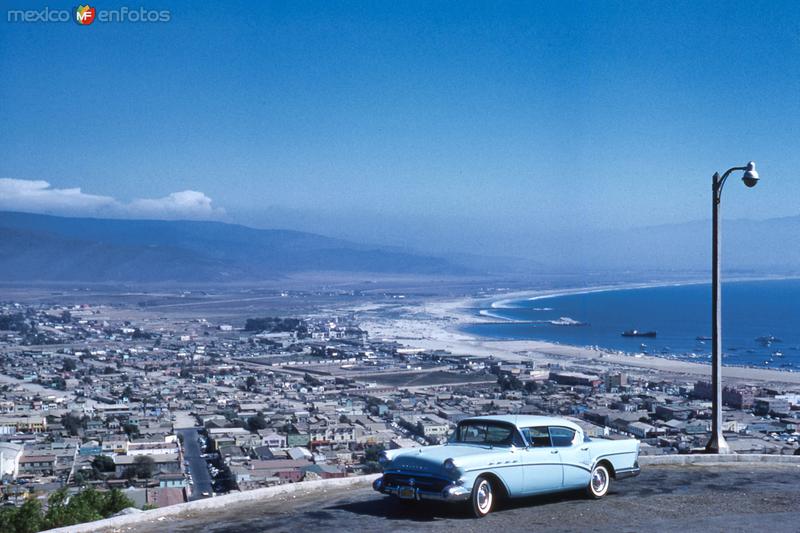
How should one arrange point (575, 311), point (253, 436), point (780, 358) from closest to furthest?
point (253, 436)
point (780, 358)
point (575, 311)

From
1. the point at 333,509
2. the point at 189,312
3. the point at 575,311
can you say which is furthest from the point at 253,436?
the point at 575,311

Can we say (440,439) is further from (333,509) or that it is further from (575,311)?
(575,311)

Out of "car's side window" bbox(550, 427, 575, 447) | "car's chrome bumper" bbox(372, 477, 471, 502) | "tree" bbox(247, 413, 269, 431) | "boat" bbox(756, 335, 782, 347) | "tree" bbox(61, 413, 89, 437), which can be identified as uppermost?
"car's side window" bbox(550, 427, 575, 447)

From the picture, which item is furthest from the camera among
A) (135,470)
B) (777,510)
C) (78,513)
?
(135,470)

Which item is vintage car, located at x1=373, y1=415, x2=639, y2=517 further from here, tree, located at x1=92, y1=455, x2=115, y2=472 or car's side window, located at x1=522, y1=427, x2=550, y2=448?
tree, located at x1=92, y1=455, x2=115, y2=472

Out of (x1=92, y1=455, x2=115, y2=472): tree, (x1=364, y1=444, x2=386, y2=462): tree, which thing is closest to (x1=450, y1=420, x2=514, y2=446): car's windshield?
(x1=364, y1=444, x2=386, y2=462): tree

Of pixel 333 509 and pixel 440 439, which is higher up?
pixel 333 509

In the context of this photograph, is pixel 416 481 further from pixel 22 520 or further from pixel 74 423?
pixel 74 423
